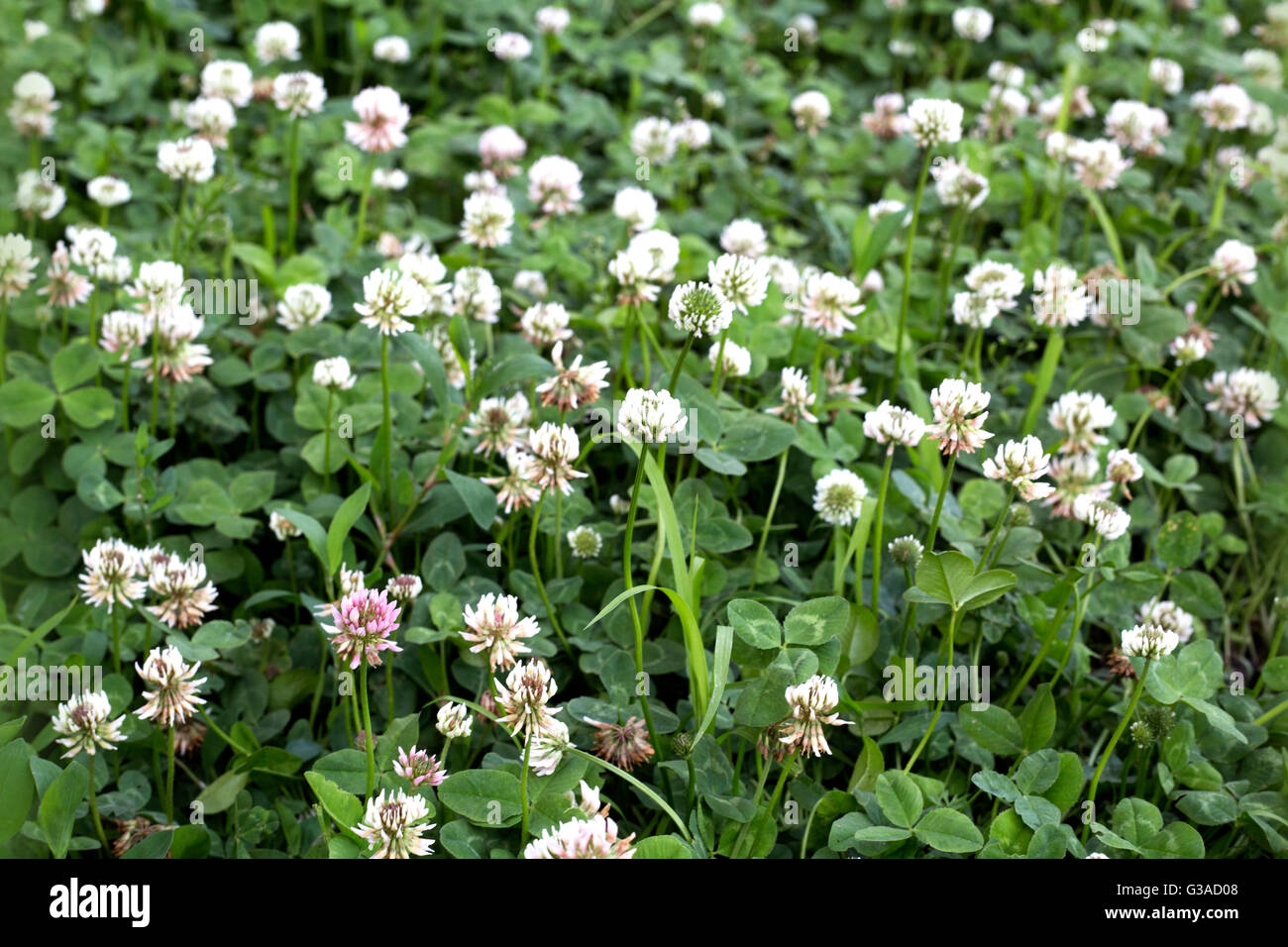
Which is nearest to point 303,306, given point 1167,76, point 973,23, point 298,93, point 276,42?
point 298,93

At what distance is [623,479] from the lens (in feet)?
7.10

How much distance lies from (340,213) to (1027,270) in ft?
4.93

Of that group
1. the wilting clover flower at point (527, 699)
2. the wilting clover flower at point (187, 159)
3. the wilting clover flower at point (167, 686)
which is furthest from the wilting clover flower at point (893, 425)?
the wilting clover flower at point (187, 159)

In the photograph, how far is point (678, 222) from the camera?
274cm

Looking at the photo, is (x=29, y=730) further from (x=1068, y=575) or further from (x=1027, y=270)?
(x=1027, y=270)

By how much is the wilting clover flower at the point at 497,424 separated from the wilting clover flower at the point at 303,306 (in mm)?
438

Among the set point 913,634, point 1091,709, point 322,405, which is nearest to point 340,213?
point 322,405

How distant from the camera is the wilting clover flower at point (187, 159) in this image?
2.25 m

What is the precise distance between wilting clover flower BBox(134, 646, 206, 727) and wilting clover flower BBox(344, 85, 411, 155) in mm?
1189

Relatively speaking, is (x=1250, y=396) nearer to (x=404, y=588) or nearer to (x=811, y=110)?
(x=811, y=110)

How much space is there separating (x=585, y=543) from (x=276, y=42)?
161cm

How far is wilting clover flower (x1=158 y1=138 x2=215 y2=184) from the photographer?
225 centimetres

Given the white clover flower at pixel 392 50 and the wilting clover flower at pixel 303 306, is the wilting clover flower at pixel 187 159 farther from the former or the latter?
the white clover flower at pixel 392 50

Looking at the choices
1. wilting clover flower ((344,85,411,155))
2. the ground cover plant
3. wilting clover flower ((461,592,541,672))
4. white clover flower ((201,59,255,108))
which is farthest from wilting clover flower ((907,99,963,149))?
white clover flower ((201,59,255,108))
